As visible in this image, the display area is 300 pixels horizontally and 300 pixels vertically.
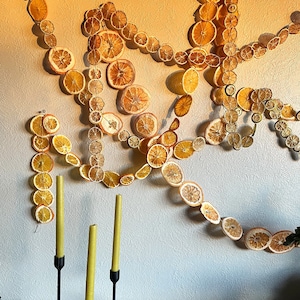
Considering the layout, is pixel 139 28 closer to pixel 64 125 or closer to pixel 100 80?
pixel 100 80

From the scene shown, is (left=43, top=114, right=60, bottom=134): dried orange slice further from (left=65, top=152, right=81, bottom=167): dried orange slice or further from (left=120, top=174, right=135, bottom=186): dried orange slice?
(left=120, top=174, right=135, bottom=186): dried orange slice

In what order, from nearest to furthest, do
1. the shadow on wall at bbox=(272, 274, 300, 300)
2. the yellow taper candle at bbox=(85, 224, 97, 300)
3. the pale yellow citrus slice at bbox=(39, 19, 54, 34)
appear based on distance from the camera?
the yellow taper candle at bbox=(85, 224, 97, 300) → the pale yellow citrus slice at bbox=(39, 19, 54, 34) → the shadow on wall at bbox=(272, 274, 300, 300)

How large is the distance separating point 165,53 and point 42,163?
40cm

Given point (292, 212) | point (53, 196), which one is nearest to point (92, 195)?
point (53, 196)

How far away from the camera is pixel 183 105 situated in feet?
2.70

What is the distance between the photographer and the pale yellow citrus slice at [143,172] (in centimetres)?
81

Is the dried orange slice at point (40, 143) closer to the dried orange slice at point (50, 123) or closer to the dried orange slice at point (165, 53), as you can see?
the dried orange slice at point (50, 123)

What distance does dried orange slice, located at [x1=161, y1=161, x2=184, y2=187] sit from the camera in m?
0.82

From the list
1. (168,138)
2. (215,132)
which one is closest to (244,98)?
(215,132)

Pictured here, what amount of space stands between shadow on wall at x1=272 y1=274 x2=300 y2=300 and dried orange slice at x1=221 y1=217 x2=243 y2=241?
19 centimetres

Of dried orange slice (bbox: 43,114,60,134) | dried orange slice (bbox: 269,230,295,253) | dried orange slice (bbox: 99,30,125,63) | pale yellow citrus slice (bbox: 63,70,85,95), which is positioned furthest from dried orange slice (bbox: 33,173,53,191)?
dried orange slice (bbox: 269,230,295,253)

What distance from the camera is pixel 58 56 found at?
775 millimetres

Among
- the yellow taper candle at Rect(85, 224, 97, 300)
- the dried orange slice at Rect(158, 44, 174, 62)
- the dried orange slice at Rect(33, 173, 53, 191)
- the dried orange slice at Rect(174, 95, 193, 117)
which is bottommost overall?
the yellow taper candle at Rect(85, 224, 97, 300)

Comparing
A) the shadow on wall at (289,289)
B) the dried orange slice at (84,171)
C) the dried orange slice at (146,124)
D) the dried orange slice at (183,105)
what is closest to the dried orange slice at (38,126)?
the dried orange slice at (84,171)
